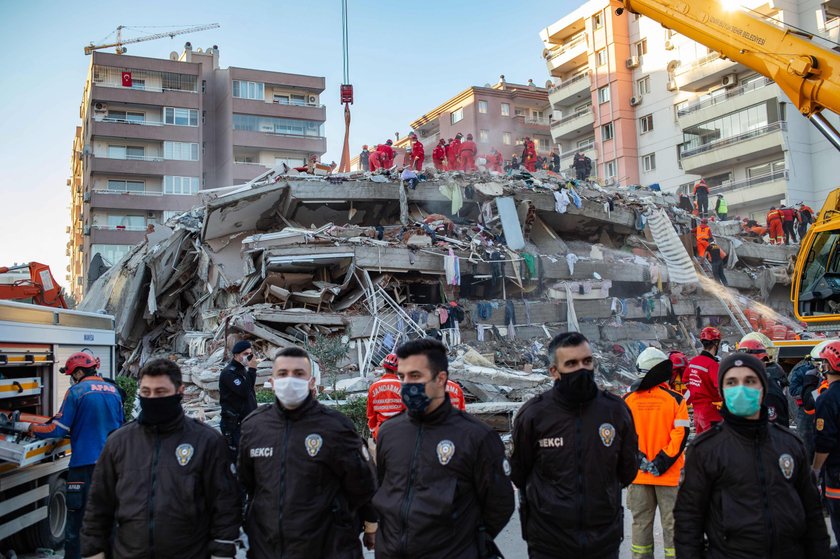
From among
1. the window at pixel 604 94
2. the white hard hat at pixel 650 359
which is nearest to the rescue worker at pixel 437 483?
the white hard hat at pixel 650 359

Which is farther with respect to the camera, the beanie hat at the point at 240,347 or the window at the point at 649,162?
the window at the point at 649,162

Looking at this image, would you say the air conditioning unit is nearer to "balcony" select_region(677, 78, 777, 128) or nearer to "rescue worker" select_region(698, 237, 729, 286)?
"balcony" select_region(677, 78, 777, 128)

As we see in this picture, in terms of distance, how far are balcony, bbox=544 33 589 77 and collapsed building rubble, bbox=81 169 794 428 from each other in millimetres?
24348

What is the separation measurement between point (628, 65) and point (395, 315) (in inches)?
1328

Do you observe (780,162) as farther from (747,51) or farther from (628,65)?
(747,51)

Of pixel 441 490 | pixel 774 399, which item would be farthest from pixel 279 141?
pixel 441 490

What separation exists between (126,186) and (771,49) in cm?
4336

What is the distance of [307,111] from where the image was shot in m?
49.5

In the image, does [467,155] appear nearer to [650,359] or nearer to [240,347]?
[240,347]

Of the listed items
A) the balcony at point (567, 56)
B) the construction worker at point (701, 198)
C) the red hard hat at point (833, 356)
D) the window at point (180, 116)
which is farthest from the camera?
the balcony at point (567, 56)

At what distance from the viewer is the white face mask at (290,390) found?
3527 mm

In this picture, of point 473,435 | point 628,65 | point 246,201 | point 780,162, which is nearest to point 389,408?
point 473,435

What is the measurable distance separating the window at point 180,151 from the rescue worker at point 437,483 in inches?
1852

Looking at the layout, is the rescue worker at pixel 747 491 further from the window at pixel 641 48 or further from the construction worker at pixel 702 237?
the window at pixel 641 48
